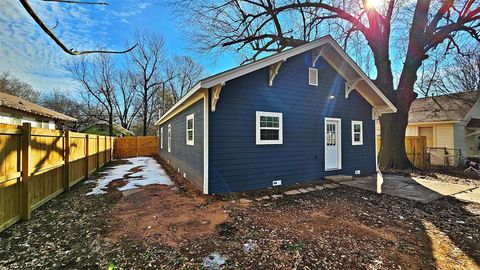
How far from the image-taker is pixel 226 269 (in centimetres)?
259

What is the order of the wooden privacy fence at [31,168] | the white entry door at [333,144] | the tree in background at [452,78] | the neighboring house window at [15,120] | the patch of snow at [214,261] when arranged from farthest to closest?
1. the tree in background at [452,78]
2. the neighboring house window at [15,120]
3. the white entry door at [333,144]
4. the wooden privacy fence at [31,168]
5. the patch of snow at [214,261]

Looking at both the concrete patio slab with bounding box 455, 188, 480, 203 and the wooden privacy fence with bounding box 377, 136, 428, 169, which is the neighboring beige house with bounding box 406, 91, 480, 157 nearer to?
the wooden privacy fence with bounding box 377, 136, 428, 169

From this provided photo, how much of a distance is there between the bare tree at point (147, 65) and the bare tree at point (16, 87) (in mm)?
12901

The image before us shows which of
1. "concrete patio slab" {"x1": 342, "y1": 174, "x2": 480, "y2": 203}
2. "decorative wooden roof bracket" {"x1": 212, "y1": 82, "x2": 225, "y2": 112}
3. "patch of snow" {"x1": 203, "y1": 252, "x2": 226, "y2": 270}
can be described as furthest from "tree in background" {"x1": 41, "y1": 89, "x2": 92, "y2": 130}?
"patch of snow" {"x1": 203, "y1": 252, "x2": 226, "y2": 270}

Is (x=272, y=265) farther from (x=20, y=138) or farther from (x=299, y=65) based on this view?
(x=299, y=65)

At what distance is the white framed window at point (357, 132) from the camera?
28.0 feet

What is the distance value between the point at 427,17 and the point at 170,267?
13921mm

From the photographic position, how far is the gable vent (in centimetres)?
735

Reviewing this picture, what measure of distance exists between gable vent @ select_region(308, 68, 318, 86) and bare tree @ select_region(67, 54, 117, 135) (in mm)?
27303

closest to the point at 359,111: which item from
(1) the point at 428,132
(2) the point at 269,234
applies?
(2) the point at 269,234

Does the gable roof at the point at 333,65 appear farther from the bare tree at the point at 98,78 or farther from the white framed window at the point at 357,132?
the bare tree at the point at 98,78

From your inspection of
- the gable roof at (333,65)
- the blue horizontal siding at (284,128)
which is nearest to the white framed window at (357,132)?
the blue horizontal siding at (284,128)

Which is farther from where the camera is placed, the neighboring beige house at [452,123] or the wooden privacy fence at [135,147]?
the wooden privacy fence at [135,147]

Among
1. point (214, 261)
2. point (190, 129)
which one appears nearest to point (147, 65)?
point (190, 129)
